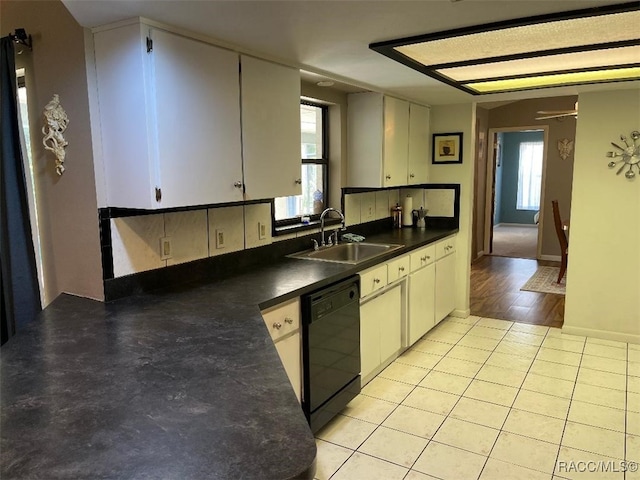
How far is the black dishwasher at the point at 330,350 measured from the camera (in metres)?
2.44

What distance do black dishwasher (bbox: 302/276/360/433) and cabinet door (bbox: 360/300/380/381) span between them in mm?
130

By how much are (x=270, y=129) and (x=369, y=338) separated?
1.50 metres

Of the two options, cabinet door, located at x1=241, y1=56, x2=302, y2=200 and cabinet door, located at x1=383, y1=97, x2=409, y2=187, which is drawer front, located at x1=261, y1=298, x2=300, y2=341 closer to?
cabinet door, located at x1=241, y1=56, x2=302, y2=200

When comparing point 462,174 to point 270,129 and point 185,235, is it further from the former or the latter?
point 185,235

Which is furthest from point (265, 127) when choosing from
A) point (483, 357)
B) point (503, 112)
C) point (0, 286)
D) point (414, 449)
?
point (503, 112)

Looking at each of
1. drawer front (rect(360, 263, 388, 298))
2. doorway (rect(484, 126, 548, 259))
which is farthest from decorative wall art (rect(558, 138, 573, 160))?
drawer front (rect(360, 263, 388, 298))

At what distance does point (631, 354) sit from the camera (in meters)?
3.75

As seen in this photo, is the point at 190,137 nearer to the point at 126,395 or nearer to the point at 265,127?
the point at 265,127

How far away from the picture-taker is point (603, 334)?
408 centimetres

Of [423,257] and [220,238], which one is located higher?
[220,238]

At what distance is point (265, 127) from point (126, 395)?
1647 mm

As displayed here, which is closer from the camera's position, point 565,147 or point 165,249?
point 165,249

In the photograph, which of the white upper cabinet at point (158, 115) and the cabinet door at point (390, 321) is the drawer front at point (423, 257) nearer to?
the cabinet door at point (390, 321)

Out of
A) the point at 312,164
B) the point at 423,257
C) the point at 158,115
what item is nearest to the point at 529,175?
the point at 423,257
